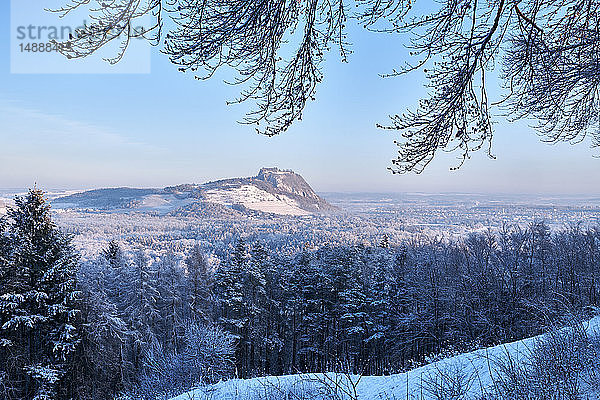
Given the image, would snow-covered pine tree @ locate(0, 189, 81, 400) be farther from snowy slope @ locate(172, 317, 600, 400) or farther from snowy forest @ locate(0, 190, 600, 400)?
snowy slope @ locate(172, 317, 600, 400)

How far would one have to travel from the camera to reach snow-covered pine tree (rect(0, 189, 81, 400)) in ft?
27.4

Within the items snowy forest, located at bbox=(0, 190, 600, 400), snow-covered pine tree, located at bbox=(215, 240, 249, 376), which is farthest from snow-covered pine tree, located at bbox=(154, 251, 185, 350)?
snow-covered pine tree, located at bbox=(215, 240, 249, 376)

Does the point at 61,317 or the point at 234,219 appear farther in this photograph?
the point at 234,219

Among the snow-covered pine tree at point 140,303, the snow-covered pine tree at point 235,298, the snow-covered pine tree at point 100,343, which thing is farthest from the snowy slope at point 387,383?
the snow-covered pine tree at point 140,303

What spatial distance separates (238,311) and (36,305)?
983cm

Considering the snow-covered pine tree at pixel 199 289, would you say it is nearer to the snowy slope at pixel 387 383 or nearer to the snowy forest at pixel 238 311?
the snowy forest at pixel 238 311

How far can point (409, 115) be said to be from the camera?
9.48 feet

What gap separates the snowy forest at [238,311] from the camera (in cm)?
898

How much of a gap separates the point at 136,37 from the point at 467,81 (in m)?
2.66

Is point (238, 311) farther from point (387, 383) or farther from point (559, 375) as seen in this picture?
point (559, 375)

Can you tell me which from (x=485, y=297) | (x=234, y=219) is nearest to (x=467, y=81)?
(x=485, y=297)

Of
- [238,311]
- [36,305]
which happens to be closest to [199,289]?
[238,311]

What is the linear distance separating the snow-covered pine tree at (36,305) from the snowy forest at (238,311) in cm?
3

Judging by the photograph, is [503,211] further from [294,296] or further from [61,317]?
[61,317]
